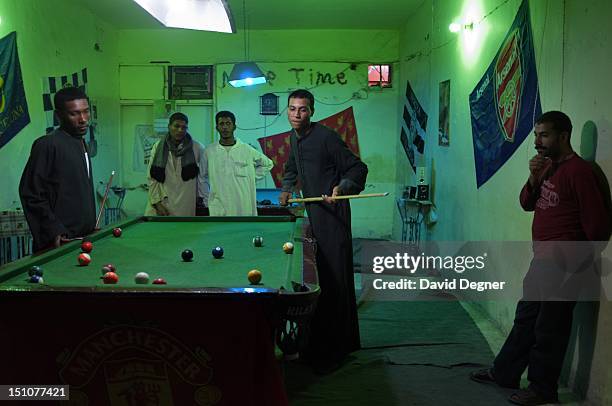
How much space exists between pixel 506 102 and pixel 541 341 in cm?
190

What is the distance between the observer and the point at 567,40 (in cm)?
329

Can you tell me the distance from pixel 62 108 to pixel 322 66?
5785 millimetres

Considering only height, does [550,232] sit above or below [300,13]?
below

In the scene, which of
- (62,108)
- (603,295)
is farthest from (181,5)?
(603,295)

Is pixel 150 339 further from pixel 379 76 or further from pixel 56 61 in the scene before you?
pixel 379 76

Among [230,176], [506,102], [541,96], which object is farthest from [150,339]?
[230,176]

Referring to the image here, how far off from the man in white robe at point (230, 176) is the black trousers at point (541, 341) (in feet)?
10.2

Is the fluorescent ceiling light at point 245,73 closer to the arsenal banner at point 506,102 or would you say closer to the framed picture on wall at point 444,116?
the framed picture on wall at point 444,116

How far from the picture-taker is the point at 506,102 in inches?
167

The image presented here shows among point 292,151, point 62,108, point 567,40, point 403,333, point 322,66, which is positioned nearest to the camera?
point 567,40

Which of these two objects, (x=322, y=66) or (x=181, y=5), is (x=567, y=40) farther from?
(x=322, y=66)

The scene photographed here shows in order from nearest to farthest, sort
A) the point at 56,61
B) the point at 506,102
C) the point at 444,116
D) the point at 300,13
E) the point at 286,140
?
the point at 506,102 → the point at 444,116 → the point at 56,61 → the point at 300,13 → the point at 286,140

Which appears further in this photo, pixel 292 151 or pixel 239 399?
pixel 292 151

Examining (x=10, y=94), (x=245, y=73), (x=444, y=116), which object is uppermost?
(x=245, y=73)
